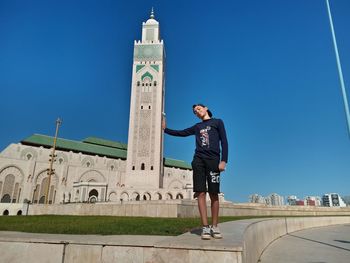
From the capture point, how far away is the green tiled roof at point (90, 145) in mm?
55134

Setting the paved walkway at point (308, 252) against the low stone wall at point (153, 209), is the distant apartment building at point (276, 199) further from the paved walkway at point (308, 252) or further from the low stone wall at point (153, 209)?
the paved walkway at point (308, 252)

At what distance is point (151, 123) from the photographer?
51.1m

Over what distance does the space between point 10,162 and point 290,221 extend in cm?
5052

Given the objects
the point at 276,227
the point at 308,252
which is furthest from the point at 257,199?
the point at 308,252

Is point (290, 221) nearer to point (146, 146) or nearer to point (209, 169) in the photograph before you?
point (209, 169)

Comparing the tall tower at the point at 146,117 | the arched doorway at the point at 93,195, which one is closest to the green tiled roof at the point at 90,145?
the arched doorway at the point at 93,195

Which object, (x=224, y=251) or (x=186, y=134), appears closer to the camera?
(x=224, y=251)

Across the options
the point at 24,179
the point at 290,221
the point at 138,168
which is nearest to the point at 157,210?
the point at 290,221

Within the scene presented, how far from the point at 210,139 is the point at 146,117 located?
48291 millimetres

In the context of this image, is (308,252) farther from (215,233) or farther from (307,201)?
(307,201)

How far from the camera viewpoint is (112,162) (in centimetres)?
5953

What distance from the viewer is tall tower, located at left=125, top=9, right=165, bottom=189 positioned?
159 feet

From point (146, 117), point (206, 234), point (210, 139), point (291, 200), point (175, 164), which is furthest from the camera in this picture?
point (291, 200)

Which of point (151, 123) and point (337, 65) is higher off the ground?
point (151, 123)
